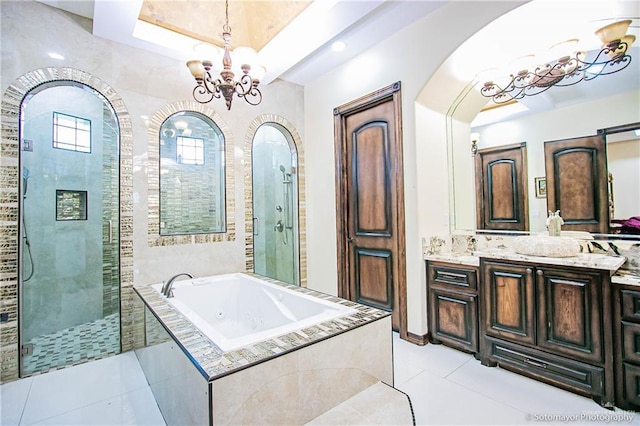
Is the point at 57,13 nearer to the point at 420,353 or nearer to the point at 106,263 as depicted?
the point at 106,263

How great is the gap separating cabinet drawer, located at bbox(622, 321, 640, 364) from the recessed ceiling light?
3.09 meters

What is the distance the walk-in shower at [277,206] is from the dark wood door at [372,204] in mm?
738

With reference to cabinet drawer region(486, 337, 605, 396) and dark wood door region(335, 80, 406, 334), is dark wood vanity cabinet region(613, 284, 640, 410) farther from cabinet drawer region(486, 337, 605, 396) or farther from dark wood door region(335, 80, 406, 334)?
dark wood door region(335, 80, 406, 334)

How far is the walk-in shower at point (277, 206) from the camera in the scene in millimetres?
3922

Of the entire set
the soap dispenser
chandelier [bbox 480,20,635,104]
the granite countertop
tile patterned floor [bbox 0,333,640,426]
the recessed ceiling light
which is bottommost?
tile patterned floor [bbox 0,333,640,426]

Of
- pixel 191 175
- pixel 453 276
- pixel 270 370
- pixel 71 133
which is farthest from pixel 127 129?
pixel 453 276

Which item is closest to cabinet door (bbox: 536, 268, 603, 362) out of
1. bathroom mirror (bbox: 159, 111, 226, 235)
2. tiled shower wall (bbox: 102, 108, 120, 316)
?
bathroom mirror (bbox: 159, 111, 226, 235)

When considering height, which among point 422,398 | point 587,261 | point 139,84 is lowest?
point 422,398

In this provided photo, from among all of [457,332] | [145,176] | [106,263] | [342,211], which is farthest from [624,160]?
[106,263]

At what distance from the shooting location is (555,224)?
2.43m

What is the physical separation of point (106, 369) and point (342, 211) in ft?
8.58

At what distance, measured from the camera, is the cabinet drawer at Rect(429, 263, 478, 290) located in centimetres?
253

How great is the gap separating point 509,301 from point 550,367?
464 millimetres

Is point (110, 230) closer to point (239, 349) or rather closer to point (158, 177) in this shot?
point (158, 177)
